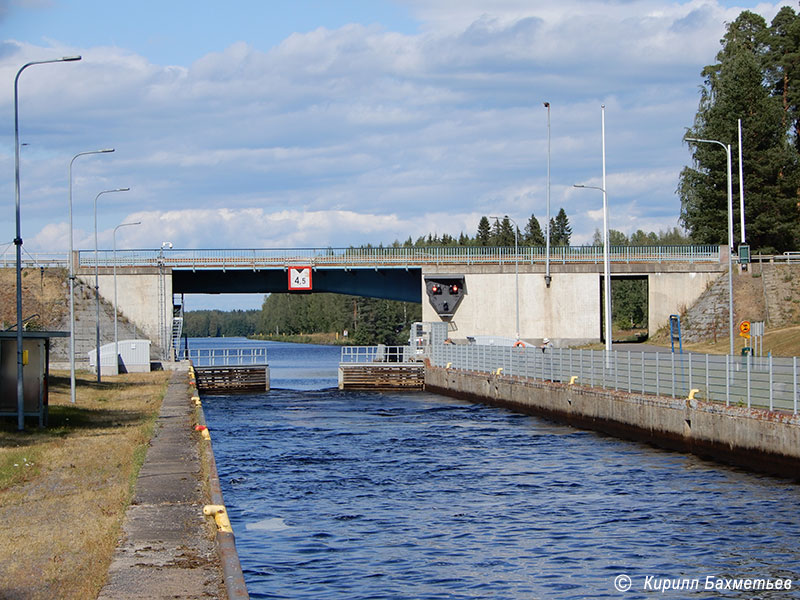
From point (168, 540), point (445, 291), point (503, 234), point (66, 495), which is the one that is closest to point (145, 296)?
point (445, 291)

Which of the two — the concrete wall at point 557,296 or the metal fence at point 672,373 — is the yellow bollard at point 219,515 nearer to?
the metal fence at point 672,373

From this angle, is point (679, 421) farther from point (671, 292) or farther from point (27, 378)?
point (671, 292)

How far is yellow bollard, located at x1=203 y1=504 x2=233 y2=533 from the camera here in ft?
48.2

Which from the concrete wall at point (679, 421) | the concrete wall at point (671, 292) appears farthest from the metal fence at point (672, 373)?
the concrete wall at point (671, 292)

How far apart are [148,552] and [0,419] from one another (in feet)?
67.8

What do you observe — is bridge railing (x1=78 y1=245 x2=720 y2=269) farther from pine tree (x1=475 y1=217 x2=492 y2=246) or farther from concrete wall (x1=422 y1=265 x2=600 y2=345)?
pine tree (x1=475 y1=217 x2=492 y2=246)

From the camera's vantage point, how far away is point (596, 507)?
71.9ft

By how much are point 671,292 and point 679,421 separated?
1937 inches

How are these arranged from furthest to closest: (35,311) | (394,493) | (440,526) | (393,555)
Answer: (35,311) → (394,493) → (440,526) → (393,555)

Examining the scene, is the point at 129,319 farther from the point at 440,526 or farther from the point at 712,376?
the point at 440,526

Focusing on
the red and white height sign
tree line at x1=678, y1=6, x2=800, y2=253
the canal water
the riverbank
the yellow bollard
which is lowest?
the canal water

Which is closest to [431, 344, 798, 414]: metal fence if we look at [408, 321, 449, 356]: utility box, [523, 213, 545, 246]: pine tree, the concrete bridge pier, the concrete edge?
the concrete edge

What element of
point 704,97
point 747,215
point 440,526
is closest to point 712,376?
point 440,526

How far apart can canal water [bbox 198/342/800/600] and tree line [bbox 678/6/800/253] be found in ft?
167
